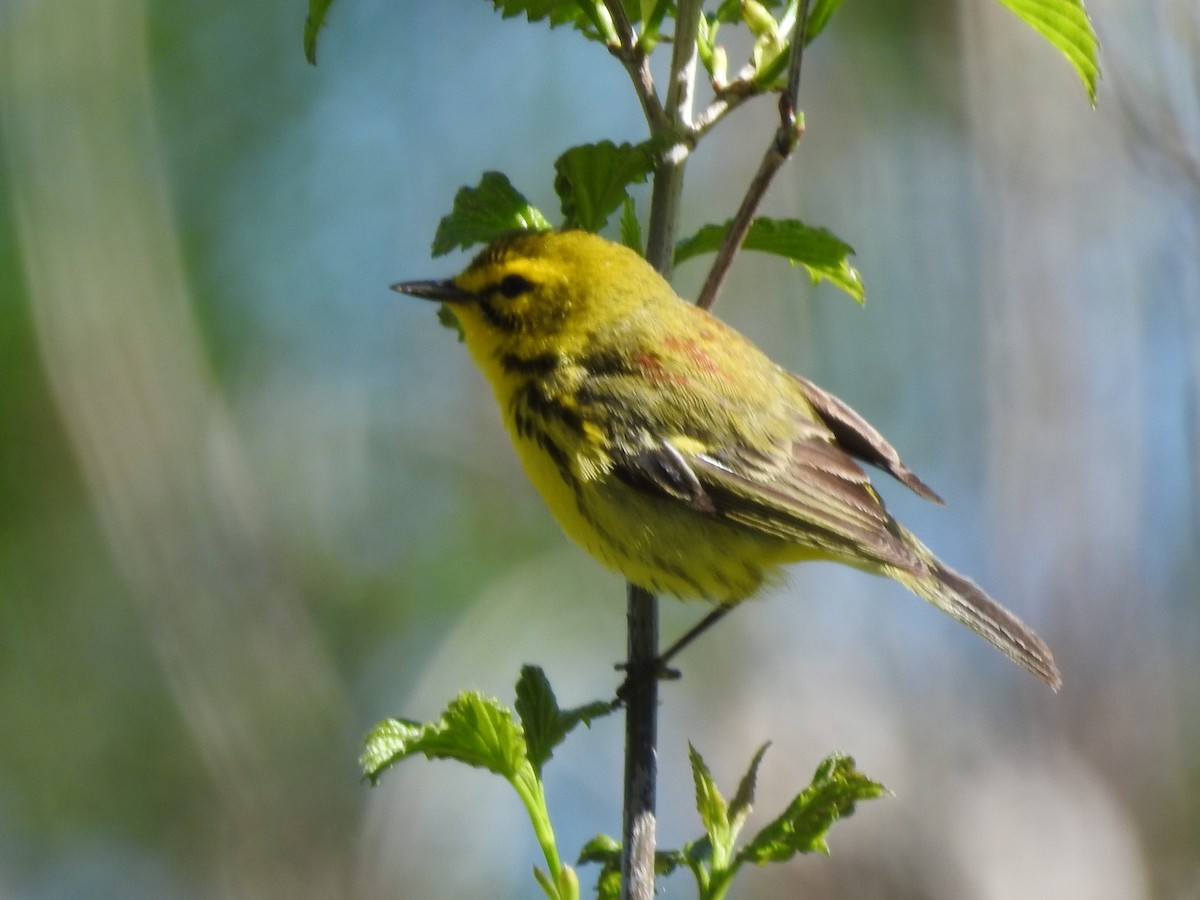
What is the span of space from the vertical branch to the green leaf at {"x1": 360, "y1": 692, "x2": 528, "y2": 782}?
0.18m

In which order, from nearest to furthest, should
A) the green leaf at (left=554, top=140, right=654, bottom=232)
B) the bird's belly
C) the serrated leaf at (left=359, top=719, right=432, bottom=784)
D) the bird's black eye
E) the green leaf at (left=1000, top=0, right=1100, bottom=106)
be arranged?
the serrated leaf at (left=359, top=719, right=432, bottom=784), the green leaf at (left=1000, top=0, right=1100, bottom=106), the green leaf at (left=554, top=140, right=654, bottom=232), the bird's belly, the bird's black eye

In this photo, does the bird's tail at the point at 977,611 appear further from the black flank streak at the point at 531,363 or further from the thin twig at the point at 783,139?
the thin twig at the point at 783,139

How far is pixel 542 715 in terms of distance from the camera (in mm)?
1934

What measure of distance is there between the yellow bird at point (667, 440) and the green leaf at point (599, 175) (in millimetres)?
583

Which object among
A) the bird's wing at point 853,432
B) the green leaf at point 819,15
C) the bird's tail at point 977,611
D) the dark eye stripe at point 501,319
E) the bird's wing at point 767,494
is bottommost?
the bird's tail at point 977,611

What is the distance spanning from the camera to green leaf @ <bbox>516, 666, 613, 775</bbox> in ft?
6.23

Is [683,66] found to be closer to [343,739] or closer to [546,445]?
[546,445]

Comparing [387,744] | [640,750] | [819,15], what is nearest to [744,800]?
[640,750]

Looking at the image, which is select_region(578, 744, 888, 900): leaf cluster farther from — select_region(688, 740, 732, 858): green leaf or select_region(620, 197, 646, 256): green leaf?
select_region(620, 197, 646, 256): green leaf

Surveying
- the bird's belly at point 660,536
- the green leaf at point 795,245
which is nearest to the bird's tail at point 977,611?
the bird's belly at point 660,536

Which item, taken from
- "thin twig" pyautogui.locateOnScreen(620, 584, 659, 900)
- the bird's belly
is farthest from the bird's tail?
"thin twig" pyautogui.locateOnScreen(620, 584, 659, 900)

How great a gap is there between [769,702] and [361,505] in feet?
8.28

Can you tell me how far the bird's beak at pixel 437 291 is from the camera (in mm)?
2779

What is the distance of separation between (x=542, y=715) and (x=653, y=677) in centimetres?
30
